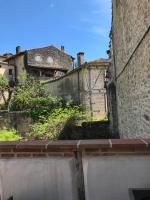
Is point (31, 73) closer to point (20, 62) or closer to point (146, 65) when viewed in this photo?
point (20, 62)

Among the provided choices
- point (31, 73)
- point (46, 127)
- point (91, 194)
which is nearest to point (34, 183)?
point (91, 194)

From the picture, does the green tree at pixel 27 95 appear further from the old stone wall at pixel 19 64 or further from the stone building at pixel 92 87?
the old stone wall at pixel 19 64

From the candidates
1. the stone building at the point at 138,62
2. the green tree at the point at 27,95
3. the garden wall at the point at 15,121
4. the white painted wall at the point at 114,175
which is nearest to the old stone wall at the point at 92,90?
the green tree at the point at 27,95

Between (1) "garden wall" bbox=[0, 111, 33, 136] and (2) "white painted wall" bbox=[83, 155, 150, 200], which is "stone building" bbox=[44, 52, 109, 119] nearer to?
(1) "garden wall" bbox=[0, 111, 33, 136]

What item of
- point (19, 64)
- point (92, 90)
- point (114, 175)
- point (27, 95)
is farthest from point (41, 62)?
point (114, 175)

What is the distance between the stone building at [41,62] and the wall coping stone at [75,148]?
122 feet

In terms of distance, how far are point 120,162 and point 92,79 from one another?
23366 mm

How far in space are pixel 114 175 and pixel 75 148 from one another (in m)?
0.49

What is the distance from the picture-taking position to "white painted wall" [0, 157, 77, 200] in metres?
3.10

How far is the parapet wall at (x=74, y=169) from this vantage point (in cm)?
297

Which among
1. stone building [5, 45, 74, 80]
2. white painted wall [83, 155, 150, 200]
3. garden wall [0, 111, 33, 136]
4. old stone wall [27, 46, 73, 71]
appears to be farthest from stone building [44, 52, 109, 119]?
white painted wall [83, 155, 150, 200]

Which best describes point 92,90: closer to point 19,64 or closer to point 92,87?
point 92,87

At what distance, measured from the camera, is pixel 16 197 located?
10.5ft

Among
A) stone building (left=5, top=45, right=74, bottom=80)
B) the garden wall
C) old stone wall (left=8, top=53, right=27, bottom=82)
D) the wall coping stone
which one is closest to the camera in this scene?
the wall coping stone
